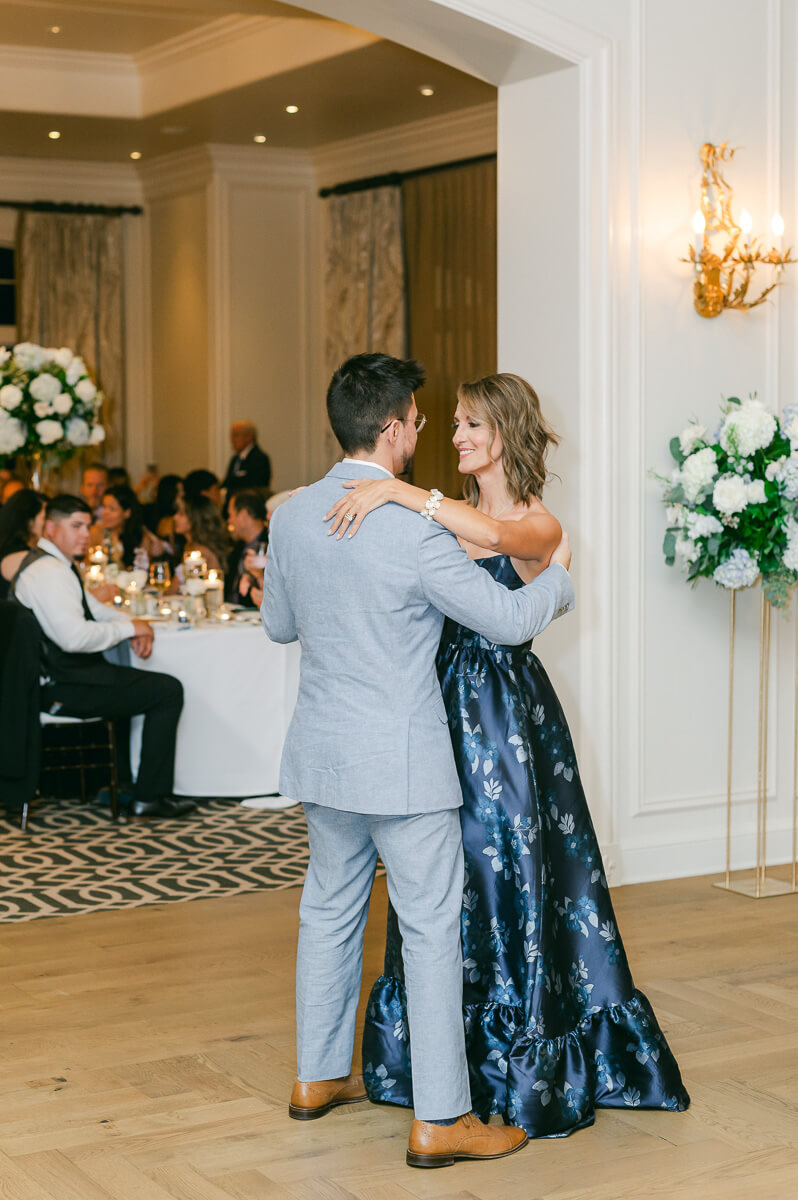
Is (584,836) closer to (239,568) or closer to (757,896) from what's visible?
(757,896)

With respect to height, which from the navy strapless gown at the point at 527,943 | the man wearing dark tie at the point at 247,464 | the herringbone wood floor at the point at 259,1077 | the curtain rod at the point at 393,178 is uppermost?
the curtain rod at the point at 393,178

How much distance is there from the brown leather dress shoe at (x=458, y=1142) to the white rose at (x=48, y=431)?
5.66 metres

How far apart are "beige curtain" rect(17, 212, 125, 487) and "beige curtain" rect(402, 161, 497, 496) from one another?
3.25 m

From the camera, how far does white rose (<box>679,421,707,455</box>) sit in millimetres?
5402

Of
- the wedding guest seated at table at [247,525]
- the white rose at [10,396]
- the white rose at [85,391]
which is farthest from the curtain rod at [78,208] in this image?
the wedding guest seated at table at [247,525]

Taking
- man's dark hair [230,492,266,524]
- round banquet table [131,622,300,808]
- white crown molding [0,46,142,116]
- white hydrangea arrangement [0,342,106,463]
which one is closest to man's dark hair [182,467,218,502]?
white hydrangea arrangement [0,342,106,463]

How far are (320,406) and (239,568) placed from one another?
527cm

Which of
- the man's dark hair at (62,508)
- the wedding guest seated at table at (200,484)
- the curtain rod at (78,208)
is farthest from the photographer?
the curtain rod at (78,208)

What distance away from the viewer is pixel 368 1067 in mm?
3531

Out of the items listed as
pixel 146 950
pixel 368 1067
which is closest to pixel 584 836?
pixel 368 1067

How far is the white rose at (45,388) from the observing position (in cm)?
813

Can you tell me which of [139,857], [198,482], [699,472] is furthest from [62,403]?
[699,472]

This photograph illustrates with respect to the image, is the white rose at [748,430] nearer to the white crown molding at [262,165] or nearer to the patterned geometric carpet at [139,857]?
the patterned geometric carpet at [139,857]

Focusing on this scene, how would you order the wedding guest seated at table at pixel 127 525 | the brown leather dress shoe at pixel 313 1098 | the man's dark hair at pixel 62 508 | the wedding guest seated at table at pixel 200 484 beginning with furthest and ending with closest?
1. the wedding guest seated at table at pixel 127 525
2. the wedding guest seated at table at pixel 200 484
3. the man's dark hair at pixel 62 508
4. the brown leather dress shoe at pixel 313 1098
